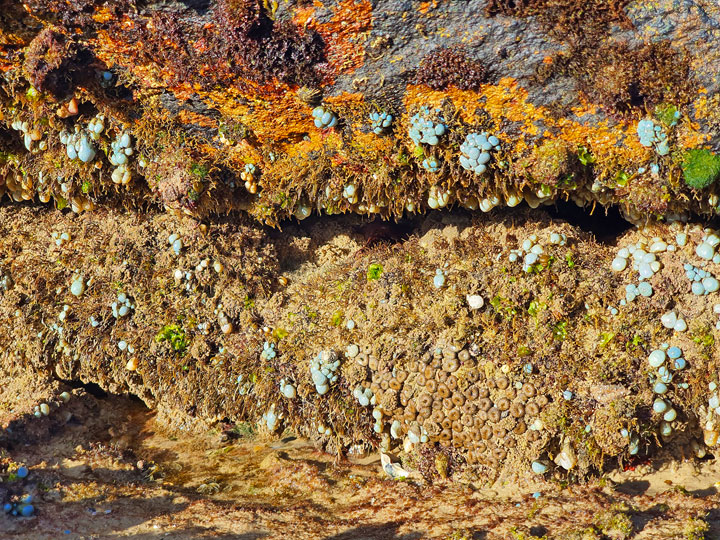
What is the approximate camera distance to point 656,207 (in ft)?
12.9

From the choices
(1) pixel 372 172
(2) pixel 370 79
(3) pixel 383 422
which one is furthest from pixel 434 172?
(3) pixel 383 422

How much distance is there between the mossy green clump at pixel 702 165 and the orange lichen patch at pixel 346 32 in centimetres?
204

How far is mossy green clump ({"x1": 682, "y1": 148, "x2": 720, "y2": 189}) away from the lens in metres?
3.69

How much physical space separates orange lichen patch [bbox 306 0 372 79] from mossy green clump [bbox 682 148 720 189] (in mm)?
2043

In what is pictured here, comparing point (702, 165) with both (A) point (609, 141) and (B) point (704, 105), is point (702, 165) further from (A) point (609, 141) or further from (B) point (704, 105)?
(A) point (609, 141)

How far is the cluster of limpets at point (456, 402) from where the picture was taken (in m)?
4.16

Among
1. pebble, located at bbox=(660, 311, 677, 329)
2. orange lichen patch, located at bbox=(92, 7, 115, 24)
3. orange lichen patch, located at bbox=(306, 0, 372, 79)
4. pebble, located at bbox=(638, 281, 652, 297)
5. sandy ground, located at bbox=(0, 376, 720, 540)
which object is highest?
orange lichen patch, located at bbox=(92, 7, 115, 24)

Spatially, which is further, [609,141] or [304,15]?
[609,141]

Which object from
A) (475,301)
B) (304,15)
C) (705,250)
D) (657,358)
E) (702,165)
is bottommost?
(657,358)

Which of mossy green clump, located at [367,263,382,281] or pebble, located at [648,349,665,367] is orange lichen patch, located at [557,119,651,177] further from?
mossy green clump, located at [367,263,382,281]

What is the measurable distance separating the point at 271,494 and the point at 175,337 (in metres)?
1.44

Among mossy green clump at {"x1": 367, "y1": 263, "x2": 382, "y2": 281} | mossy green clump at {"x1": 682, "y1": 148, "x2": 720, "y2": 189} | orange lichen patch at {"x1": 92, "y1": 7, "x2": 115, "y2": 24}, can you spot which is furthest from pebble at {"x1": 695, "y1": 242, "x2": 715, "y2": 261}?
orange lichen patch at {"x1": 92, "y1": 7, "x2": 115, "y2": 24}

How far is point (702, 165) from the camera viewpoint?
370cm

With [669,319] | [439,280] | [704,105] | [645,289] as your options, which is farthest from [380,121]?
[669,319]
